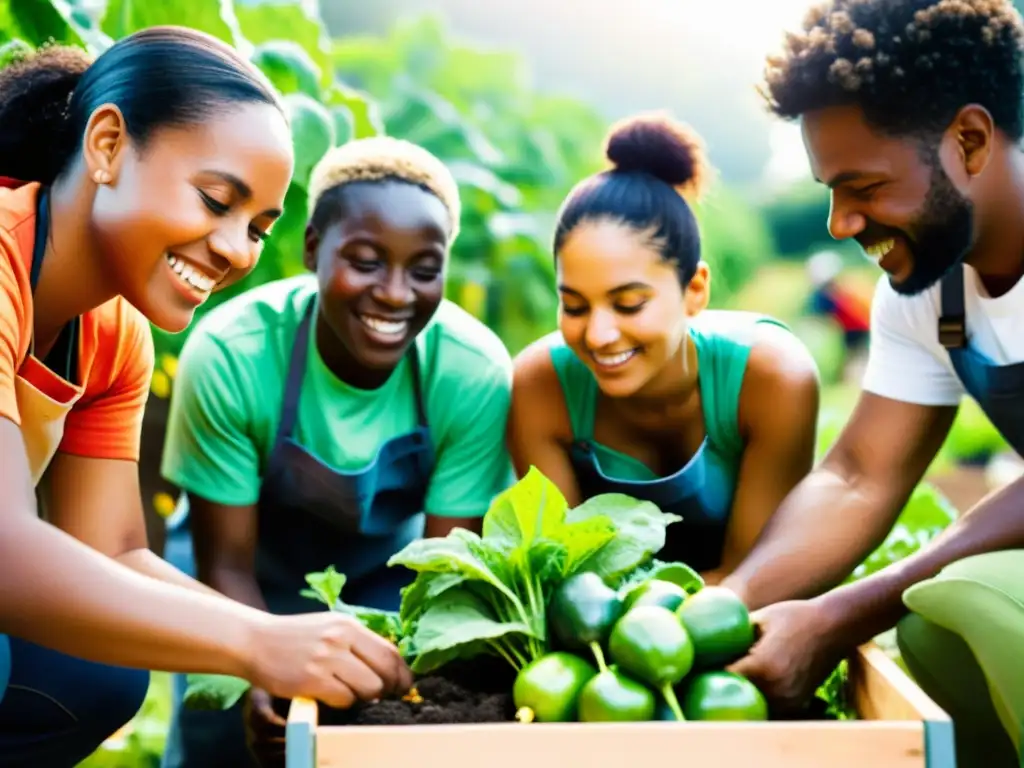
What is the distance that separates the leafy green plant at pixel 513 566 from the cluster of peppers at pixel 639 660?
56 mm

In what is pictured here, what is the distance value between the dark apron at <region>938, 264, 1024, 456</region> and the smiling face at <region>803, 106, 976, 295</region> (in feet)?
0.33

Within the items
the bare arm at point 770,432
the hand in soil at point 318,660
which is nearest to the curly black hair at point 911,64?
the bare arm at point 770,432

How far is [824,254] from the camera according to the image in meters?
9.07

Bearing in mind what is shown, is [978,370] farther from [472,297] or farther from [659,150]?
[472,297]

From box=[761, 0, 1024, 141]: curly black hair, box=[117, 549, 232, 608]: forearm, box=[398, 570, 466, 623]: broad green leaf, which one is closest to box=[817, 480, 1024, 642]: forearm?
box=[398, 570, 466, 623]: broad green leaf

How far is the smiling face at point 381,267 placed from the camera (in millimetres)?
2707

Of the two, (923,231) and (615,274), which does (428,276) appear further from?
(923,231)

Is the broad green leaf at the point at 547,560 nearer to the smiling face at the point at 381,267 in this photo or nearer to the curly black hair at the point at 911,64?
the smiling face at the point at 381,267

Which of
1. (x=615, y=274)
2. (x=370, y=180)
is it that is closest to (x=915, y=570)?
(x=615, y=274)

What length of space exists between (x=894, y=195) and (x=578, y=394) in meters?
0.81

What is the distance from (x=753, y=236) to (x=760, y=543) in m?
6.75

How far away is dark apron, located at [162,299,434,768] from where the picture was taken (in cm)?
277

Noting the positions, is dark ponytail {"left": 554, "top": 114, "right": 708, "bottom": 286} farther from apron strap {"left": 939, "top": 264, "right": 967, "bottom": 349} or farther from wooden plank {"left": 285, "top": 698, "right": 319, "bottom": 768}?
wooden plank {"left": 285, "top": 698, "right": 319, "bottom": 768}

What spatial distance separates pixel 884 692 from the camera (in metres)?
1.88
